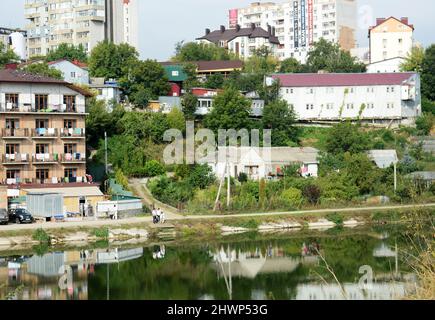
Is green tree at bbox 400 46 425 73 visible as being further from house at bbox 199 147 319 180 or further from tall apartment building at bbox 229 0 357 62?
tall apartment building at bbox 229 0 357 62

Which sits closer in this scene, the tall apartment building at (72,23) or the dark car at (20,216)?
the dark car at (20,216)

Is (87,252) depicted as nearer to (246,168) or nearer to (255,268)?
(255,268)

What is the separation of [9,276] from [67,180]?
1255 cm

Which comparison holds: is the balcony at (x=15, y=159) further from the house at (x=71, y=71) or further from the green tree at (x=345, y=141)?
the green tree at (x=345, y=141)

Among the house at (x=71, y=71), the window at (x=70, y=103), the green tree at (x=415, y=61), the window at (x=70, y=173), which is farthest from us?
the green tree at (x=415, y=61)

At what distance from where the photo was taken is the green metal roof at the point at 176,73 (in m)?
48.5

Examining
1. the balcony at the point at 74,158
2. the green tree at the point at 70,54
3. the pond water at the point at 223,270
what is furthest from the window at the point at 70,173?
the green tree at the point at 70,54

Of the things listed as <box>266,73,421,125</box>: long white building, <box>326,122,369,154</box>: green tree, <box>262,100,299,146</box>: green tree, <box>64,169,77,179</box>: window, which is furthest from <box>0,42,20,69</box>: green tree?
<box>326,122,369,154</box>: green tree

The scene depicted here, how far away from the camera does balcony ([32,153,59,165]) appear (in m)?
31.9

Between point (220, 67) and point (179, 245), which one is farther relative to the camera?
point (220, 67)

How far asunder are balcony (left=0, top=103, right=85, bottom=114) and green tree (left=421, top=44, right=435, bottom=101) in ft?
77.1

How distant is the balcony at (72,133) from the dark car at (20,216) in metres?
5.41
